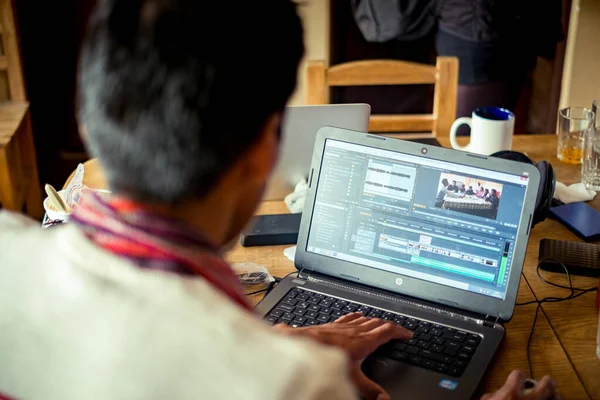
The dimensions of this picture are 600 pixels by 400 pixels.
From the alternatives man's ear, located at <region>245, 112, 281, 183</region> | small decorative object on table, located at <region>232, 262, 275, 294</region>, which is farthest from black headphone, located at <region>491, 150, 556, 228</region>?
man's ear, located at <region>245, 112, 281, 183</region>

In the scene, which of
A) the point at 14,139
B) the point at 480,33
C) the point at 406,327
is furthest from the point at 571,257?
the point at 14,139

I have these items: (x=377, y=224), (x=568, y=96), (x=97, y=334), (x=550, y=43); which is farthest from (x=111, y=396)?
(x=568, y=96)

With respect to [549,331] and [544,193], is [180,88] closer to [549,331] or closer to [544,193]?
[549,331]

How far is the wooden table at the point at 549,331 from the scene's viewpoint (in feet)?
3.49

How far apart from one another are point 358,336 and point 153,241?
499 mm

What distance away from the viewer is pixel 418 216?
3.99 ft

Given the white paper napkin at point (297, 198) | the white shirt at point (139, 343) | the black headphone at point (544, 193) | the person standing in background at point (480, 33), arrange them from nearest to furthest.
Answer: the white shirt at point (139, 343) → the black headphone at point (544, 193) → the white paper napkin at point (297, 198) → the person standing in background at point (480, 33)

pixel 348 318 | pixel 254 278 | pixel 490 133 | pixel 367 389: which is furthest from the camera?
pixel 490 133

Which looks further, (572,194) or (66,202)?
(572,194)

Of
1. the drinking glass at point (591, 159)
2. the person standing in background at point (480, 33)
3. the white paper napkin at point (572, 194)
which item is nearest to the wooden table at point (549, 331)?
the white paper napkin at point (572, 194)

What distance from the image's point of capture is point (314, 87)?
2023mm

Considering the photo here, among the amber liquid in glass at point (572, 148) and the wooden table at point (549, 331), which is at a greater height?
the amber liquid in glass at point (572, 148)

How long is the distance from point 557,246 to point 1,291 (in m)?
1.05

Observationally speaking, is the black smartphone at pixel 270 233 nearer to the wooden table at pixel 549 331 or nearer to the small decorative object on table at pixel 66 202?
the wooden table at pixel 549 331
